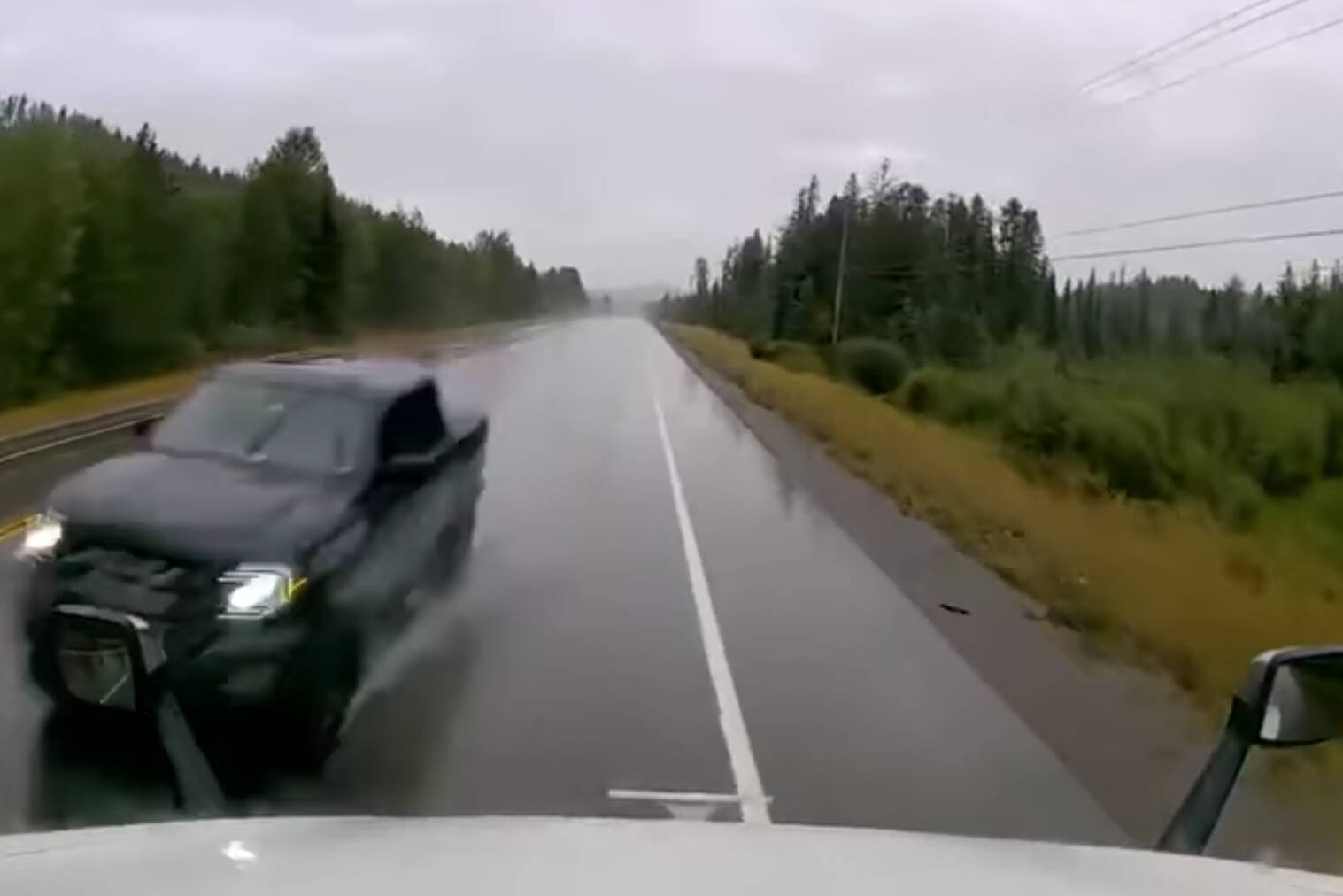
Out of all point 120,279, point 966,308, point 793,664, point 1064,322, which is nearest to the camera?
point 793,664

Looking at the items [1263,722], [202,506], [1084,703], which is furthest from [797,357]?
[1263,722]

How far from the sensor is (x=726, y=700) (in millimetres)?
9695

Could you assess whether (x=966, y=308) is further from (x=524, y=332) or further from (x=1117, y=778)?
(x=1117, y=778)

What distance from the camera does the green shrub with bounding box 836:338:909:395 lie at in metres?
65.1

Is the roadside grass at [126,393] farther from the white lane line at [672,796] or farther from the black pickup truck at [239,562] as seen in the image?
the white lane line at [672,796]

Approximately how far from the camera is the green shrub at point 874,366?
6506 centimetres

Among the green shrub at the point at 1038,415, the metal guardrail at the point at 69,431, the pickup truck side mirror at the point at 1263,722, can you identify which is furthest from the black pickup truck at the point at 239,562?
the green shrub at the point at 1038,415

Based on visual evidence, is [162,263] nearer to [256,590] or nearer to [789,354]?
[256,590]

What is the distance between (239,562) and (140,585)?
430 mm

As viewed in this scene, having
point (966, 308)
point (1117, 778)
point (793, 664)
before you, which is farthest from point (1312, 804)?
point (966, 308)

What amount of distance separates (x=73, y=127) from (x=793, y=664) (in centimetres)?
3922

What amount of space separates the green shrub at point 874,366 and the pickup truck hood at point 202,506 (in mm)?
54997

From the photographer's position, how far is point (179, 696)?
7559 millimetres

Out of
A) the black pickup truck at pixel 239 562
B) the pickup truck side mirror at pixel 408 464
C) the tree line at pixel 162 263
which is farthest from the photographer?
the tree line at pixel 162 263
